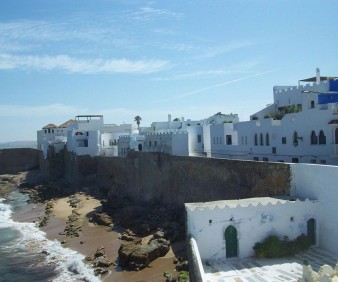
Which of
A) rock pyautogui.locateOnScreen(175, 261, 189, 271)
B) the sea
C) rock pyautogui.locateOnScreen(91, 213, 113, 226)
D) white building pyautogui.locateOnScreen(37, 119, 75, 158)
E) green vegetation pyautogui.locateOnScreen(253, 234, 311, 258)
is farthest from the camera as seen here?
white building pyautogui.locateOnScreen(37, 119, 75, 158)

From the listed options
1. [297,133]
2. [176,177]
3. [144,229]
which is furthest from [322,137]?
[144,229]

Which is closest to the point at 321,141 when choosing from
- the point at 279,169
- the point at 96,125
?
the point at 279,169

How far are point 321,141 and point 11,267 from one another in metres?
20.0

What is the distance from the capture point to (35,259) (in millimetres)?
23828

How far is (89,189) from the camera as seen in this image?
4322cm

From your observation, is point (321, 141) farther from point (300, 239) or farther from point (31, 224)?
point (31, 224)

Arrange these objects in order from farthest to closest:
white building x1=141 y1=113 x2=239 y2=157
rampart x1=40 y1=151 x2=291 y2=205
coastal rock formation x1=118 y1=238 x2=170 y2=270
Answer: white building x1=141 y1=113 x2=239 y2=157
coastal rock formation x1=118 y1=238 x2=170 y2=270
rampart x1=40 y1=151 x2=291 y2=205

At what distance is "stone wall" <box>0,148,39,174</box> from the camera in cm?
6288

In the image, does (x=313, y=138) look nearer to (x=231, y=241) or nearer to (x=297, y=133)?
(x=297, y=133)

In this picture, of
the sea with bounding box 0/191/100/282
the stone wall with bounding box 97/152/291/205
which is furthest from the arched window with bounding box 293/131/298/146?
the sea with bounding box 0/191/100/282

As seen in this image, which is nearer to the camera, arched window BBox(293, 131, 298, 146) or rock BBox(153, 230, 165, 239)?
rock BBox(153, 230, 165, 239)

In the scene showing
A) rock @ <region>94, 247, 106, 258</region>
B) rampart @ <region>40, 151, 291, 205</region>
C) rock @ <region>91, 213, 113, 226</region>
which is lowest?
rock @ <region>94, 247, 106, 258</region>

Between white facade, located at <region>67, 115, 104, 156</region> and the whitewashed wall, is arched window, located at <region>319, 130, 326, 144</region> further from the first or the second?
white facade, located at <region>67, 115, 104, 156</region>

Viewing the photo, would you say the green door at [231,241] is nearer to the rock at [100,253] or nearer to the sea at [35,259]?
the sea at [35,259]
